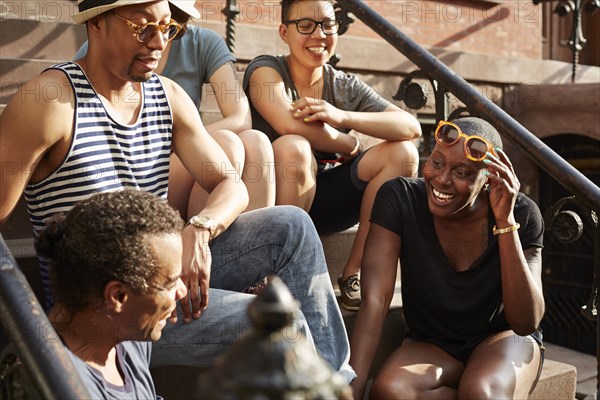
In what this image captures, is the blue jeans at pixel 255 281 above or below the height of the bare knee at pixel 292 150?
below

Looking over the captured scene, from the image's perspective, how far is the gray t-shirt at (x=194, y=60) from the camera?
3699 mm

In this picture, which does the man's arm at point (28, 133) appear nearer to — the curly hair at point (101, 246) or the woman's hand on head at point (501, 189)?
the curly hair at point (101, 246)

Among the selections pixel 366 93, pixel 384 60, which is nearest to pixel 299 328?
pixel 366 93

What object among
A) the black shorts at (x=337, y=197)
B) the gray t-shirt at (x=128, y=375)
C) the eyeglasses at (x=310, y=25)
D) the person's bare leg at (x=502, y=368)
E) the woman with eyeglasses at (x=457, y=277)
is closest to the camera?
the gray t-shirt at (x=128, y=375)

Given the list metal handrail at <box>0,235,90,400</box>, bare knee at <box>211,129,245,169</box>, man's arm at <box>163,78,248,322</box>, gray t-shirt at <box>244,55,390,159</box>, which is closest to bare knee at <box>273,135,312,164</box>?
bare knee at <box>211,129,245,169</box>

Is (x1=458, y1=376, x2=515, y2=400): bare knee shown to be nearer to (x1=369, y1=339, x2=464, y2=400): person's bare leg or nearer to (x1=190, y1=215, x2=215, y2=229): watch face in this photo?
(x1=369, y1=339, x2=464, y2=400): person's bare leg

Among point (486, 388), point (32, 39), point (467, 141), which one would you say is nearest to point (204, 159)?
point (467, 141)

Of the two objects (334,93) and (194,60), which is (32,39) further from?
(334,93)

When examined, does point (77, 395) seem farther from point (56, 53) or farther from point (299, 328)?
point (56, 53)

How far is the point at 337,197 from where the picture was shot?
353 centimetres

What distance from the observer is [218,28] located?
5.20 metres

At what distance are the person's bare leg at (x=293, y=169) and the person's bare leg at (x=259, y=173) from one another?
13 centimetres

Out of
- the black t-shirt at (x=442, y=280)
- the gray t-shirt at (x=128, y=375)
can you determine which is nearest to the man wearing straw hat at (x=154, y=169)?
the gray t-shirt at (x=128, y=375)

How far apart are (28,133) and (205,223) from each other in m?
0.59
